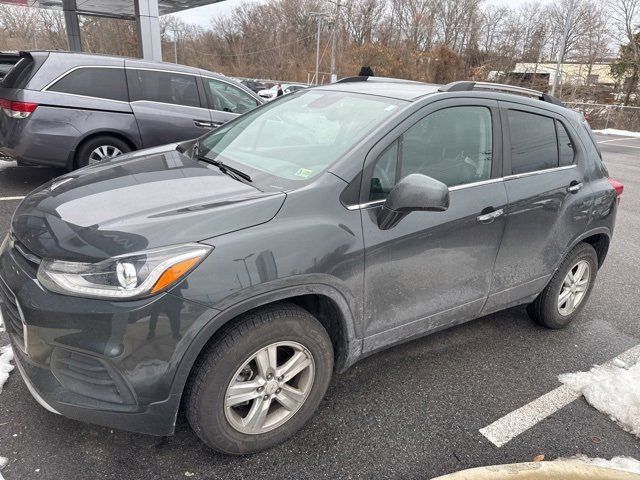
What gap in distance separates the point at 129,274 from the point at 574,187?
2.88 m

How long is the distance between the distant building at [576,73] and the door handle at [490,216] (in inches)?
1324

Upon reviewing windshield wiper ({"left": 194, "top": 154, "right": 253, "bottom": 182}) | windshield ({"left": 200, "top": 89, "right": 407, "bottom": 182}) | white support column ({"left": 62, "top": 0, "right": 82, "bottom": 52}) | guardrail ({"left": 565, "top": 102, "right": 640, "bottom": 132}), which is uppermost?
white support column ({"left": 62, "top": 0, "right": 82, "bottom": 52})

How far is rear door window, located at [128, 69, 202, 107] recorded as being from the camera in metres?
6.38

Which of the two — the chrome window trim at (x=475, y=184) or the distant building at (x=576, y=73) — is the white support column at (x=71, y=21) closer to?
the chrome window trim at (x=475, y=184)

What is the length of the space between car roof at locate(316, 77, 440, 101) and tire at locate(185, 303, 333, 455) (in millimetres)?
1406

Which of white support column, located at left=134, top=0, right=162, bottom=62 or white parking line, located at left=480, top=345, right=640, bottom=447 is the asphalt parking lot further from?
white support column, located at left=134, top=0, right=162, bottom=62

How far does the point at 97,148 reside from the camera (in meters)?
6.05

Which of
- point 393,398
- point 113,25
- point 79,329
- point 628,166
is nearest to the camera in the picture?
point 79,329

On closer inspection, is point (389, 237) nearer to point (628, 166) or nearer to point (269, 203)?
point (269, 203)

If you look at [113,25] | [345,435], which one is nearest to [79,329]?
[345,435]

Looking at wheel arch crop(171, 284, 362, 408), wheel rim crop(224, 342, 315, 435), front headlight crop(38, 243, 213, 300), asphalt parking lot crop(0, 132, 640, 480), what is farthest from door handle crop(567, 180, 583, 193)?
front headlight crop(38, 243, 213, 300)

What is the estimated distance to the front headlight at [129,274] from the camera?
5.93ft

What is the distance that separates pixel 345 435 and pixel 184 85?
5.71 meters

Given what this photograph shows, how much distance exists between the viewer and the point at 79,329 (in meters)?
1.82
